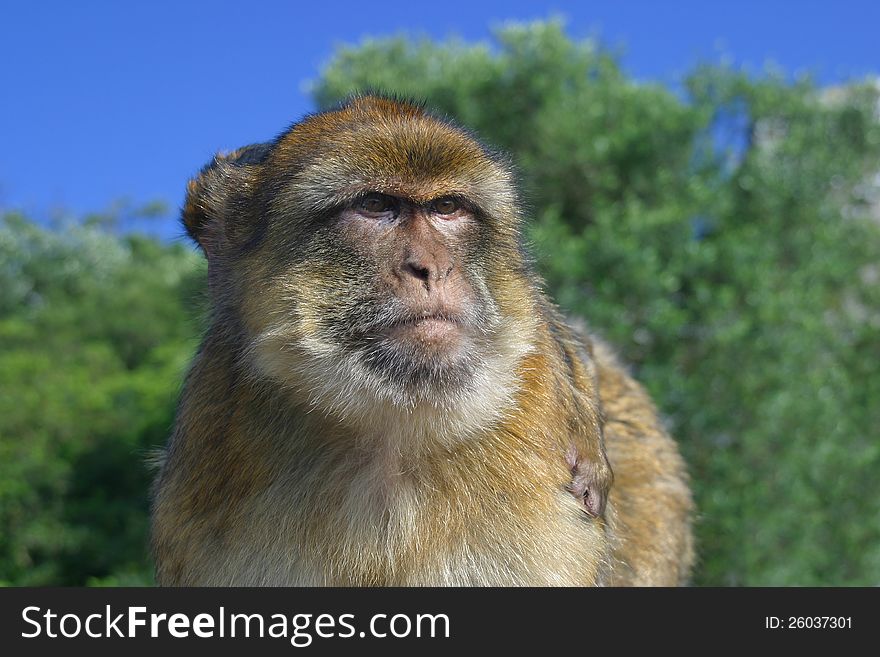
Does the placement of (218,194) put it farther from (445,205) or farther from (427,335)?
(427,335)

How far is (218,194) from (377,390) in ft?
4.32

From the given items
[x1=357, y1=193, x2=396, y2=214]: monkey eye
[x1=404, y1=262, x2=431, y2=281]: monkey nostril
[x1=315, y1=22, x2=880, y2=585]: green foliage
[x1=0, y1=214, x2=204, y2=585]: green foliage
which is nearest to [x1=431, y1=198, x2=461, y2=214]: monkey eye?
[x1=357, y1=193, x2=396, y2=214]: monkey eye

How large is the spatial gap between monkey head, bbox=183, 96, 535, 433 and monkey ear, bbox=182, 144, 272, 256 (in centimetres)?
13

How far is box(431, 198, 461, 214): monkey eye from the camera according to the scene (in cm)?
343

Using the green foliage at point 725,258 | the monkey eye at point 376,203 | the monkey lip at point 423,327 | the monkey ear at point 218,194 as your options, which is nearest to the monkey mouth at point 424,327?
the monkey lip at point 423,327

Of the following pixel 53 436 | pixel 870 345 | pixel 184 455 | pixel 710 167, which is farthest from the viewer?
pixel 53 436

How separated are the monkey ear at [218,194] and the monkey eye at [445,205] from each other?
2.83 ft

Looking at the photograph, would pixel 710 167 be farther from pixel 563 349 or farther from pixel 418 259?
pixel 418 259

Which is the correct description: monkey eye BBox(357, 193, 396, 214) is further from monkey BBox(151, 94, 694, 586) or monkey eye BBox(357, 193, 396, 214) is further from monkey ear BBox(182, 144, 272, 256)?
monkey ear BBox(182, 144, 272, 256)

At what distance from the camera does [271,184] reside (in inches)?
140

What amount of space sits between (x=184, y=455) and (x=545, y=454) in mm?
1544

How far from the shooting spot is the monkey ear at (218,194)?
12.4 ft

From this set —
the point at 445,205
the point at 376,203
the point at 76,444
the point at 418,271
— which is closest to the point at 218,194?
the point at 376,203

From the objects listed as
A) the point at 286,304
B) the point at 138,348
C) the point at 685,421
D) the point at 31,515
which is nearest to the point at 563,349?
the point at 286,304
